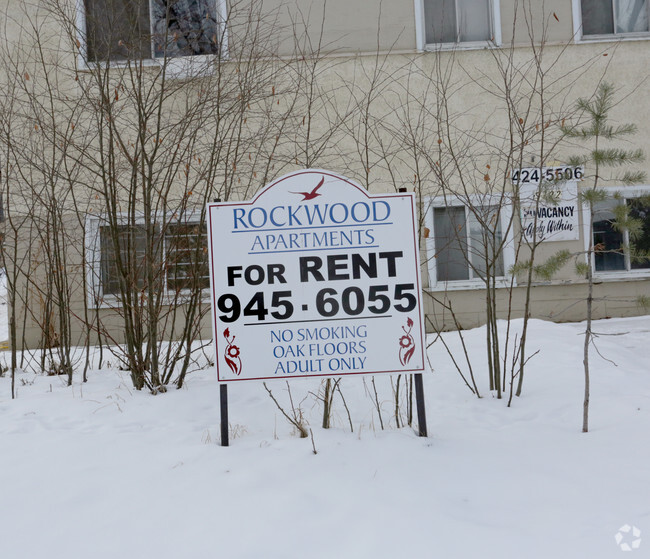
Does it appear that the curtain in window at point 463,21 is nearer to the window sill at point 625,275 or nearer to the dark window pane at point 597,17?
the dark window pane at point 597,17

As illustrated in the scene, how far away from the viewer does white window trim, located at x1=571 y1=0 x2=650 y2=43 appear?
372 inches

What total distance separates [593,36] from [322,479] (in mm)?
8625

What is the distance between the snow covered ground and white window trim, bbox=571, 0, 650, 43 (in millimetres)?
6095

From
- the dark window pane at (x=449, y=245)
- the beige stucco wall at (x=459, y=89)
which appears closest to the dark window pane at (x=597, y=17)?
the beige stucco wall at (x=459, y=89)

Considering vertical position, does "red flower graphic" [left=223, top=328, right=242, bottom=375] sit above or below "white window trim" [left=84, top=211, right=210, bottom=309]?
below

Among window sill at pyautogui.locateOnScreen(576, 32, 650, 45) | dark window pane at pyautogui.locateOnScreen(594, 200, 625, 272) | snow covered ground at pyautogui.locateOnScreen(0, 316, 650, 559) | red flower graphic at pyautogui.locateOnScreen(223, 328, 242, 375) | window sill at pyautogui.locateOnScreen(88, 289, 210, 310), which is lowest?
snow covered ground at pyautogui.locateOnScreen(0, 316, 650, 559)

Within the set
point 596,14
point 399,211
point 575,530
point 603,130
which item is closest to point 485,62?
point 596,14

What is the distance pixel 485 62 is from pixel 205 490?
313 inches

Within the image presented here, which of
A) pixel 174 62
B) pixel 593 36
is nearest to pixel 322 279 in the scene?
pixel 174 62

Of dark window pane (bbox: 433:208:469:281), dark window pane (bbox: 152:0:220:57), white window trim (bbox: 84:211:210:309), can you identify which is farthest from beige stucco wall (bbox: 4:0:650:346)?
white window trim (bbox: 84:211:210:309)

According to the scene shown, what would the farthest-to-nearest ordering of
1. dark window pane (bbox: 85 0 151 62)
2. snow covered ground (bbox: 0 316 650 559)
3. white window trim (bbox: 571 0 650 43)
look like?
white window trim (bbox: 571 0 650 43) → dark window pane (bbox: 85 0 151 62) → snow covered ground (bbox: 0 316 650 559)

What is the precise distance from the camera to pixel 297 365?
13.1ft

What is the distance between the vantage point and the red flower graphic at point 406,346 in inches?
157

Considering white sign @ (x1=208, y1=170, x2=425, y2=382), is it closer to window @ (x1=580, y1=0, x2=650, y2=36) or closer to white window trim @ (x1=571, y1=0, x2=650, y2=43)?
white window trim @ (x1=571, y1=0, x2=650, y2=43)
